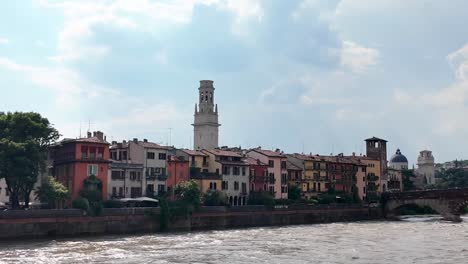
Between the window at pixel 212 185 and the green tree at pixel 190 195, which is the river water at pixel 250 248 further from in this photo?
the window at pixel 212 185

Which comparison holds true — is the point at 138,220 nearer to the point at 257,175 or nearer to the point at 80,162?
the point at 80,162

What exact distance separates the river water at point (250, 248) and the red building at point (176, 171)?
18.2 meters

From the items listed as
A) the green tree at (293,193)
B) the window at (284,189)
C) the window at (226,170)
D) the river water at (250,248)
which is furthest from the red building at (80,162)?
the green tree at (293,193)

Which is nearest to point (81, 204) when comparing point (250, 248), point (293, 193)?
point (250, 248)

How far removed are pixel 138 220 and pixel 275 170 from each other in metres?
40.6

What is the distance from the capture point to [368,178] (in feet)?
427

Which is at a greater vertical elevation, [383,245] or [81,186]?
[81,186]

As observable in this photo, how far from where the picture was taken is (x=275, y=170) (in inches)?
4225

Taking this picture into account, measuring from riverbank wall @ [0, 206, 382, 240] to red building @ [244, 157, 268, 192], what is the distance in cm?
1143

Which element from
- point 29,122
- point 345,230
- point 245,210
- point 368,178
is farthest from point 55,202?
point 368,178

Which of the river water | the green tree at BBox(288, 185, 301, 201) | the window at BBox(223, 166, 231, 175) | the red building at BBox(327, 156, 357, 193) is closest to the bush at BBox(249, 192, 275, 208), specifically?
the window at BBox(223, 166, 231, 175)

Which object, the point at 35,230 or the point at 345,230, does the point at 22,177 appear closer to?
the point at 35,230

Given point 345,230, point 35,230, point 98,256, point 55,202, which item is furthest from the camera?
point 345,230

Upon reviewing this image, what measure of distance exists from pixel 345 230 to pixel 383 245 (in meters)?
19.7
